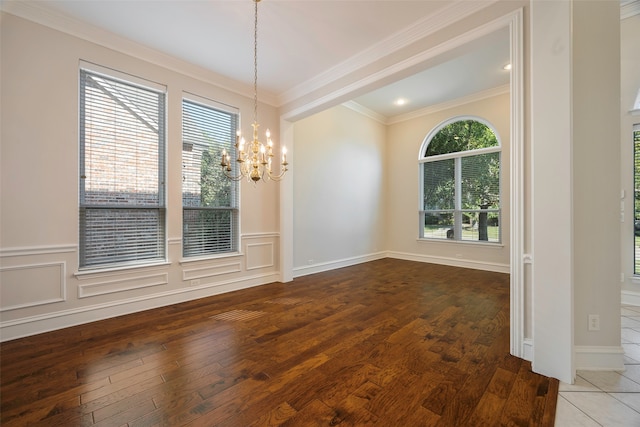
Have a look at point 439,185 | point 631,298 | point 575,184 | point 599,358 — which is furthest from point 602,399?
point 439,185

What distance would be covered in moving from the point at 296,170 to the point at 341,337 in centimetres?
338

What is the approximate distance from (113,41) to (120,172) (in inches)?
61.3

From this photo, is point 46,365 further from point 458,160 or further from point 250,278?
point 458,160

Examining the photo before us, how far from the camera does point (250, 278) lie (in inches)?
179

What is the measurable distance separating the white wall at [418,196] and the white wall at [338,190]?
0.33 metres

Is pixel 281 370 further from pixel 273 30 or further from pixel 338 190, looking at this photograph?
pixel 338 190

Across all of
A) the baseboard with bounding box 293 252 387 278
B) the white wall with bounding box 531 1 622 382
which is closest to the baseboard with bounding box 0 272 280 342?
the baseboard with bounding box 293 252 387 278

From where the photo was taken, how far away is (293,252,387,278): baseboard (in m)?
5.25

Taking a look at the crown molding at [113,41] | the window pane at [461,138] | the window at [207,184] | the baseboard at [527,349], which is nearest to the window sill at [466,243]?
the window pane at [461,138]

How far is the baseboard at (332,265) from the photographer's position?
525 cm

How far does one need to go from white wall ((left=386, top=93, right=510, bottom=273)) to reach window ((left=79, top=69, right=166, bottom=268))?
5.50 metres

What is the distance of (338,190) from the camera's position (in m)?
6.04

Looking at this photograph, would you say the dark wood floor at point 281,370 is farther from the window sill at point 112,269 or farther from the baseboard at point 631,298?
the baseboard at point 631,298

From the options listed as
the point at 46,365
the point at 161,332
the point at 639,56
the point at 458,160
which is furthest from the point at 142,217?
the point at 639,56
